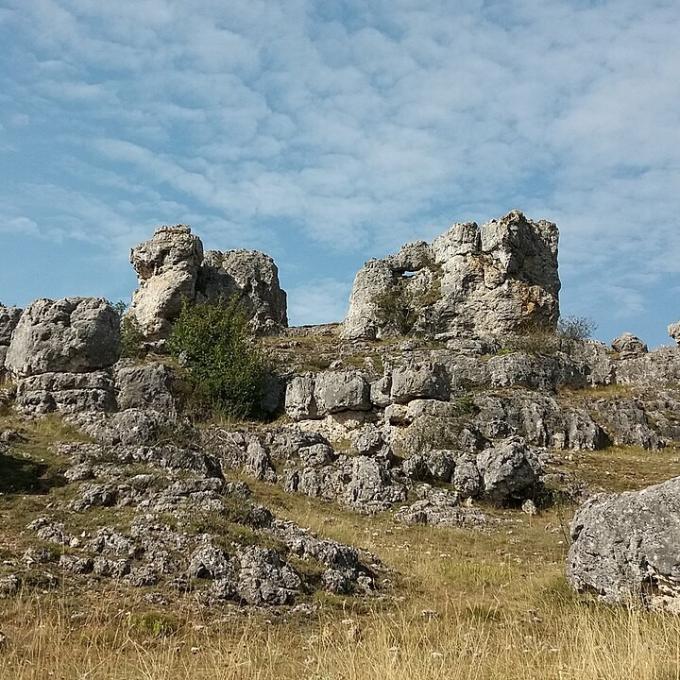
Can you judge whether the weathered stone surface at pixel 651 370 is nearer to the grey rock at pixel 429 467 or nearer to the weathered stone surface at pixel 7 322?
the grey rock at pixel 429 467

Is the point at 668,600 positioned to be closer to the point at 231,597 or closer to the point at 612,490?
the point at 231,597

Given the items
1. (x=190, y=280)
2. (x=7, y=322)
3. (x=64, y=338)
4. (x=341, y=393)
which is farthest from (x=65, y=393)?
(x=190, y=280)

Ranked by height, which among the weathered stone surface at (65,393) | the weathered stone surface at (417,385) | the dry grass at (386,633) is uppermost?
the weathered stone surface at (417,385)

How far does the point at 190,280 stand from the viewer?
4375 centimetres

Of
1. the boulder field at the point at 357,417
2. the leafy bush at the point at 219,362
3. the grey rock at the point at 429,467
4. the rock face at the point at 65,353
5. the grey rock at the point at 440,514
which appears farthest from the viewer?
the leafy bush at the point at 219,362

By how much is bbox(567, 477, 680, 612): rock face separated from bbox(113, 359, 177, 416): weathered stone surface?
60.6ft

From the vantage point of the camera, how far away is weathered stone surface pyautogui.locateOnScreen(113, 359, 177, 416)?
26.2 m

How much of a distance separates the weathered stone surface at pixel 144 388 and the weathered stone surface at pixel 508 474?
1149cm

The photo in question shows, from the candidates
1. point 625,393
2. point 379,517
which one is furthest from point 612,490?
point 625,393

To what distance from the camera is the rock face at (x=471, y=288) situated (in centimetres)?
4269

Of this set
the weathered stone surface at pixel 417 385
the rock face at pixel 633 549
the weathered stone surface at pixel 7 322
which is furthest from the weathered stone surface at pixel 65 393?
the rock face at pixel 633 549

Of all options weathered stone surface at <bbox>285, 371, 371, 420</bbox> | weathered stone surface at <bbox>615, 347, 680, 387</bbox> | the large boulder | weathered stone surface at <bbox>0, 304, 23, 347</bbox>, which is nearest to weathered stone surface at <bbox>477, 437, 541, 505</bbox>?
weathered stone surface at <bbox>285, 371, 371, 420</bbox>

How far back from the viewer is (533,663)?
20.8 ft

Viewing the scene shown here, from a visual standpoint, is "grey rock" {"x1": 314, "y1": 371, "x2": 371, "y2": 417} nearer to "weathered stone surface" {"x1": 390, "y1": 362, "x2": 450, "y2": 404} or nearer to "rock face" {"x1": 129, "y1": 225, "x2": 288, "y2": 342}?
"weathered stone surface" {"x1": 390, "y1": 362, "x2": 450, "y2": 404}
